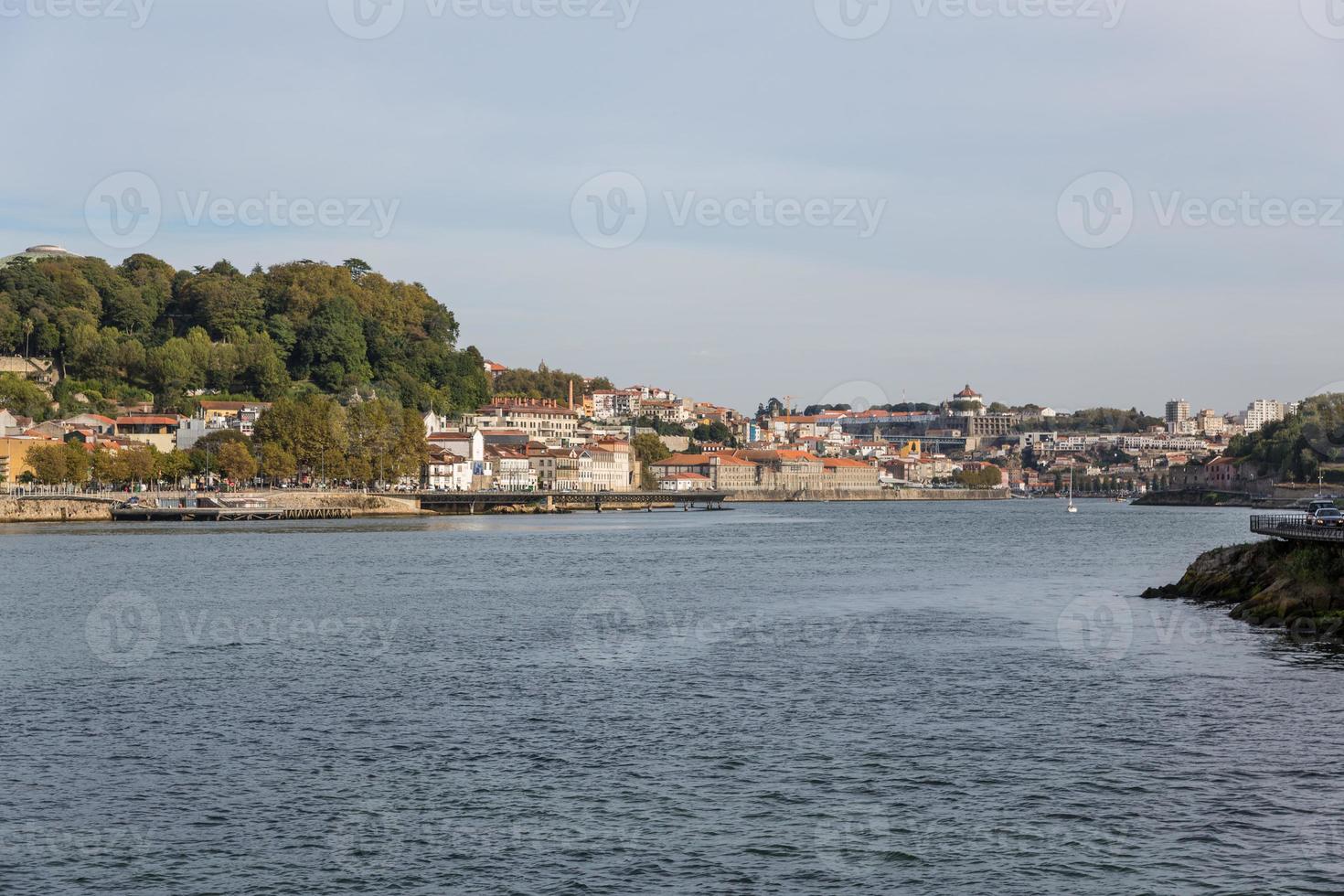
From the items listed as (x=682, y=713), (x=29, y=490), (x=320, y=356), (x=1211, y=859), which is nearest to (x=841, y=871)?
(x=1211, y=859)

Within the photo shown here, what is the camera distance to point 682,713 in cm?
1862

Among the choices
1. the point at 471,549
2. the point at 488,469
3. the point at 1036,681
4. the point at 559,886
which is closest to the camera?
the point at 559,886

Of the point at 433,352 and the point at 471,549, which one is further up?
the point at 433,352

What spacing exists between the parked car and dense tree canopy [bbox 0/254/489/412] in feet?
324

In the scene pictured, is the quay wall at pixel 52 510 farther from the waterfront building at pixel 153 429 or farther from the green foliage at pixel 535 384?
the green foliage at pixel 535 384

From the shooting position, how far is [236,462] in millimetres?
97750

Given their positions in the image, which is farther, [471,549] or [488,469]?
[488,469]

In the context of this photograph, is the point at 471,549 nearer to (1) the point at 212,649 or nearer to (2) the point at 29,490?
(1) the point at 212,649

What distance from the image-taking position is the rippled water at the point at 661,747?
12.3 metres

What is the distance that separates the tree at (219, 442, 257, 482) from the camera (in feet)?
321

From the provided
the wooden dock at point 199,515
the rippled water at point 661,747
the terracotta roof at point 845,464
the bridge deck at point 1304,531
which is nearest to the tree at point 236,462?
the wooden dock at point 199,515

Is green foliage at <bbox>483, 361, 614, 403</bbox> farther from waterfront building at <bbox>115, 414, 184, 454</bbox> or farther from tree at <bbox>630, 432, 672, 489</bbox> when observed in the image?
waterfront building at <bbox>115, 414, 184, 454</bbox>

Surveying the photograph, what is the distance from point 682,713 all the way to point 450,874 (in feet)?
22.5

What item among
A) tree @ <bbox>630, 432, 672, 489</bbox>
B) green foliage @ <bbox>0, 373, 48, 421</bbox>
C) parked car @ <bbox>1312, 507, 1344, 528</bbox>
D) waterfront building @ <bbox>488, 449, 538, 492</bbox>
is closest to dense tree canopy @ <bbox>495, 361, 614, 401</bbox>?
tree @ <bbox>630, 432, 672, 489</bbox>
